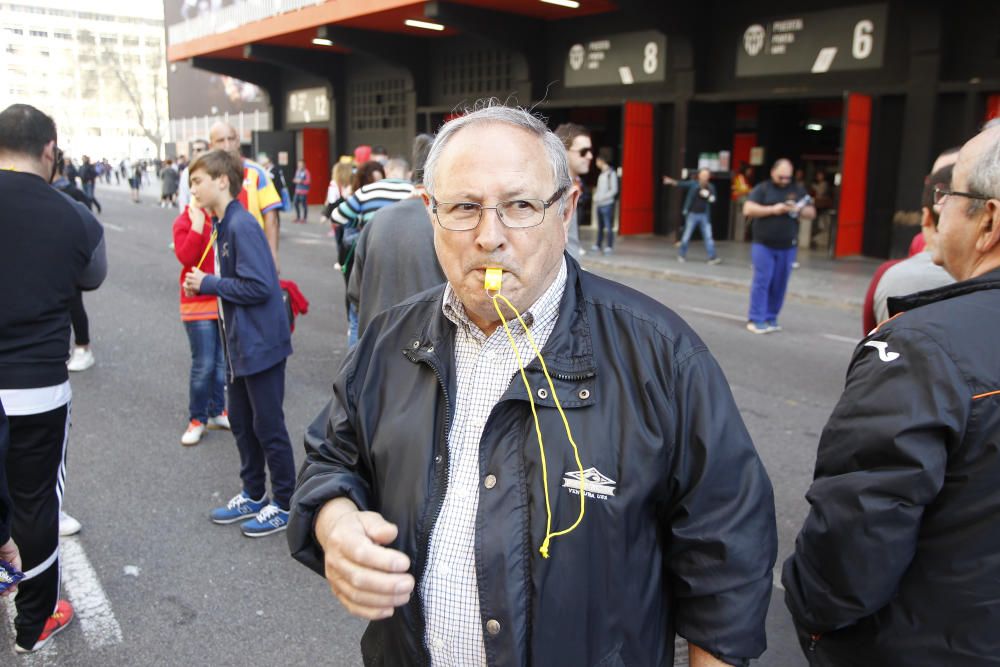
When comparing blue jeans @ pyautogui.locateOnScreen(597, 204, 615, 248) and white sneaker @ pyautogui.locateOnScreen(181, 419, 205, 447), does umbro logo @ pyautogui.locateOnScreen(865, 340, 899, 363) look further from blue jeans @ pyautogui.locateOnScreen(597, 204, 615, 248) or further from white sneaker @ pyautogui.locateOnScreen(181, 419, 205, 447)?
blue jeans @ pyautogui.locateOnScreen(597, 204, 615, 248)

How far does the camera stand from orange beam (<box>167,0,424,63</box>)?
60.7 ft

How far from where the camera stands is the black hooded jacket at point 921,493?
160 cm

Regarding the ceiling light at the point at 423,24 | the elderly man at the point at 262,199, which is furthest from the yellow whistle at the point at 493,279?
the ceiling light at the point at 423,24

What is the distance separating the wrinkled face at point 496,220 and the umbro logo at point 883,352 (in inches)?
29.6

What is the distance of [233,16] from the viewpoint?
80.4 feet

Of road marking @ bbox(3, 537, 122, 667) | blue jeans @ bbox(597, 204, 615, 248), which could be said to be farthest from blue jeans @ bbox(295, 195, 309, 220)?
road marking @ bbox(3, 537, 122, 667)

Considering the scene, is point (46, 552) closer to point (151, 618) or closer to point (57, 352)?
point (151, 618)

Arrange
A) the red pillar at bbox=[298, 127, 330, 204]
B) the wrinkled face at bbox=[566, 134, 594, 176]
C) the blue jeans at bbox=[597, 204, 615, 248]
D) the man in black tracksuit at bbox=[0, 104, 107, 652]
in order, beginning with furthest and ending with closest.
→ the red pillar at bbox=[298, 127, 330, 204] → the blue jeans at bbox=[597, 204, 615, 248] → the wrinkled face at bbox=[566, 134, 594, 176] → the man in black tracksuit at bbox=[0, 104, 107, 652]

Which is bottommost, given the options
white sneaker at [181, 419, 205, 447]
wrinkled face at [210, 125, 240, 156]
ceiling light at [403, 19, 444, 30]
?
white sneaker at [181, 419, 205, 447]

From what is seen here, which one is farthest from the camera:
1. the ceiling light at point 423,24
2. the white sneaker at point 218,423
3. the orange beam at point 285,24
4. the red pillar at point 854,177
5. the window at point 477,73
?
the window at point 477,73

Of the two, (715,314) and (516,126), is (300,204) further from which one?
(516,126)

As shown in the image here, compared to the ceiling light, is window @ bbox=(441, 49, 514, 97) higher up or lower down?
lower down

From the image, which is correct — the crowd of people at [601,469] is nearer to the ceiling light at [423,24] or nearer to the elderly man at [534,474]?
the elderly man at [534,474]

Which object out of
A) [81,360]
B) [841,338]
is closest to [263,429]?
[81,360]
